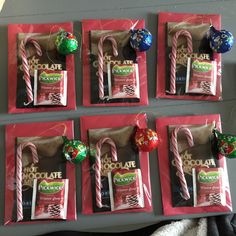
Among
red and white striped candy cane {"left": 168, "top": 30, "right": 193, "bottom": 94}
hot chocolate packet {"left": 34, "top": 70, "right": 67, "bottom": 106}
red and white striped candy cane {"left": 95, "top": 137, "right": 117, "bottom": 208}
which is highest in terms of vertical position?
red and white striped candy cane {"left": 168, "top": 30, "right": 193, "bottom": 94}

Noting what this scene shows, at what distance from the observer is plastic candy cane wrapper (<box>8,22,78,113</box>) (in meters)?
0.98

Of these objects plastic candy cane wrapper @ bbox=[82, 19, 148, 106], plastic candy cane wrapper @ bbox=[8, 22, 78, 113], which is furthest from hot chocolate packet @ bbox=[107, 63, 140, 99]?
plastic candy cane wrapper @ bbox=[8, 22, 78, 113]

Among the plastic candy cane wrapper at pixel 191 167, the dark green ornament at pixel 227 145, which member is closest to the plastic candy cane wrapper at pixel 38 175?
the plastic candy cane wrapper at pixel 191 167

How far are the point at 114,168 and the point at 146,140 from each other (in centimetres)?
11

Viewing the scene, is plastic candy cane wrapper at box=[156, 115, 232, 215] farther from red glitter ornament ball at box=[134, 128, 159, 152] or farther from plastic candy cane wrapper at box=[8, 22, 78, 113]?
plastic candy cane wrapper at box=[8, 22, 78, 113]

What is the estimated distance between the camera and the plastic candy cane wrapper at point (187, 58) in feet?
3.31

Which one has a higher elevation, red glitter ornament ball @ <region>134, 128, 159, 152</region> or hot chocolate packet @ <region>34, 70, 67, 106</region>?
hot chocolate packet @ <region>34, 70, 67, 106</region>

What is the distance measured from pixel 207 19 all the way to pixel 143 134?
1.21ft

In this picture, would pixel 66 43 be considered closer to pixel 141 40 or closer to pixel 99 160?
pixel 141 40

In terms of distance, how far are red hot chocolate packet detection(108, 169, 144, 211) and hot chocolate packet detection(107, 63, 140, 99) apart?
0.20 meters

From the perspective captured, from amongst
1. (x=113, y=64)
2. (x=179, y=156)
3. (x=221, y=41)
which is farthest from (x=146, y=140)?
(x=221, y=41)

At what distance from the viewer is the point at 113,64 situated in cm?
100

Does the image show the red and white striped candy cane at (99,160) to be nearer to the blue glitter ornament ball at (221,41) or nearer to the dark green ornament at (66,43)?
the dark green ornament at (66,43)

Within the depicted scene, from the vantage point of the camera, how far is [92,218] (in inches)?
38.3
